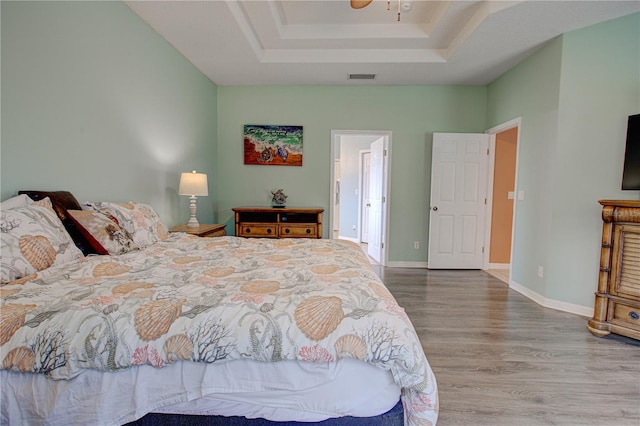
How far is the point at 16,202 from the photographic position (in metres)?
1.56

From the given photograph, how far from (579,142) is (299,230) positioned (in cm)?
315

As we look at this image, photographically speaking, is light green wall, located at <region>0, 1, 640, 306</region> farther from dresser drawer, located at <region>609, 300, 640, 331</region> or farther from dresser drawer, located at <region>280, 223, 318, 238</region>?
dresser drawer, located at <region>280, 223, 318, 238</region>

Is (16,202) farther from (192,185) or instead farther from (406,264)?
(406,264)

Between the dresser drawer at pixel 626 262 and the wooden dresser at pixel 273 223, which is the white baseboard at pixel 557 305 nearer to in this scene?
the dresser drawer at pixel 626 262

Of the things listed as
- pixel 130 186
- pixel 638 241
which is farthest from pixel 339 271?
pixel 638 241

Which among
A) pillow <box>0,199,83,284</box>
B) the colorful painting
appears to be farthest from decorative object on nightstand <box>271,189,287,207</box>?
pillow <box>0,199,83,284</box>

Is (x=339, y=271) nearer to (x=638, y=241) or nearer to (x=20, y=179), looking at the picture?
(x=20, y=179)

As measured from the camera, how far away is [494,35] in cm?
293

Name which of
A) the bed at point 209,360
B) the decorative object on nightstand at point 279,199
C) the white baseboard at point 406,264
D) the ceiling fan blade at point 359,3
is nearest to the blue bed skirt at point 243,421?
the bed at point 209,360

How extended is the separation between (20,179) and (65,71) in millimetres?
786

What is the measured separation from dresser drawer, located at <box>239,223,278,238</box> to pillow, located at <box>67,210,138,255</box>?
86.8 inches

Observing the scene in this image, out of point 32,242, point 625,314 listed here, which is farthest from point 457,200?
point 32,242

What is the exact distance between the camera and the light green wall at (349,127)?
14.6ft

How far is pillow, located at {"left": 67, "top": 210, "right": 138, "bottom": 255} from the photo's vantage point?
176 centimetres
